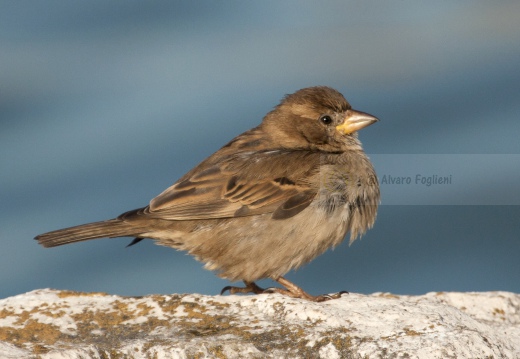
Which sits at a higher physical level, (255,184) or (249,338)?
(255,184)

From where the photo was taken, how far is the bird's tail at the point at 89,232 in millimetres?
A: 5484

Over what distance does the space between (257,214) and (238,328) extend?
1.73 metres

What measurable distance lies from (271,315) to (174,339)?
578mm

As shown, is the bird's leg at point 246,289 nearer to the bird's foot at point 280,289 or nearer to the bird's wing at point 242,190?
the bird's foot at point 280,289

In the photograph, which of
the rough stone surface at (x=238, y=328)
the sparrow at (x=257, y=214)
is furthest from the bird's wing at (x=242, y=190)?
the rough stone surface at (x=238, y=328)

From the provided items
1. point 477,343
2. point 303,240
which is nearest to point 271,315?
point 477,343

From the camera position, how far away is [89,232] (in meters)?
5.50

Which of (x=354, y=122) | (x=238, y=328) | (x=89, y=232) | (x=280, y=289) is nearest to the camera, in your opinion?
(x=238, y=328)

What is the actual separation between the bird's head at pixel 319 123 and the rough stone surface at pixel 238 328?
6.08ft

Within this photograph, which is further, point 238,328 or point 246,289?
point 246,289

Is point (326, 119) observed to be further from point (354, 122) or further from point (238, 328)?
point (238, 328)

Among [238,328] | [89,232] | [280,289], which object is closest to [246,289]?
[280,289]

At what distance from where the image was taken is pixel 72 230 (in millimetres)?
5488

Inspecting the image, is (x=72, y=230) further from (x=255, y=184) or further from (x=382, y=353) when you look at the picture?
(x=382, y=353)
